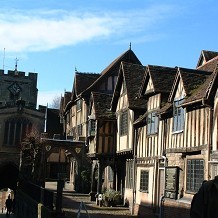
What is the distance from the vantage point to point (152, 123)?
65.0ft

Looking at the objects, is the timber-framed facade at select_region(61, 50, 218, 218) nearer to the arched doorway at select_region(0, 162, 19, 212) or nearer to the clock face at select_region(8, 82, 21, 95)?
the arched doorway at select_region(0, 162, 19, 212)

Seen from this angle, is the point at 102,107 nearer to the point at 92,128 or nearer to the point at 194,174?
the point at 92,128

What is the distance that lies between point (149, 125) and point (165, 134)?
2202 millimetres

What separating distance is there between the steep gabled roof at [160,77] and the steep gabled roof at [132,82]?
2.67 meters

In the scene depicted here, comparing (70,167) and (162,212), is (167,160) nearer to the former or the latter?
(162,212)

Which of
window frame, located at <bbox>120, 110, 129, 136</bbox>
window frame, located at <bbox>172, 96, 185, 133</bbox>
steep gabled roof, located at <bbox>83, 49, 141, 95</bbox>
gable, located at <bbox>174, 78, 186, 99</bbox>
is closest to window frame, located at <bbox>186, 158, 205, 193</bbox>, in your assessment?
window frame, located at <bbox>172, 96, 185, 133</bbox>

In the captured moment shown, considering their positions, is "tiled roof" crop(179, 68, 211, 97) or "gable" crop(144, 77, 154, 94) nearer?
"tiled roof" crop(179, 68, 211, 97)

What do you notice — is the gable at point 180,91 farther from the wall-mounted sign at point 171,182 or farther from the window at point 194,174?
the wall-mounted sign at point 171,182

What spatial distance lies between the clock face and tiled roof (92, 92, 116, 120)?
40.6m

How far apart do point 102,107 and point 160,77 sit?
956 cm

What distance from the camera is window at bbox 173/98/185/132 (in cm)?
1637

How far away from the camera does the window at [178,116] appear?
16.4 metres

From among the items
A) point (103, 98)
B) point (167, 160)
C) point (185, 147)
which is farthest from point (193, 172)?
point (103, 98)

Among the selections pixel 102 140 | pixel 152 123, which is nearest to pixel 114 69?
pixel 102 140
